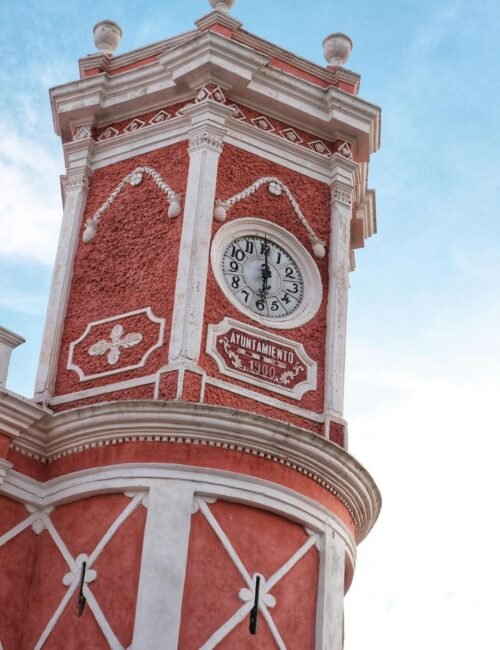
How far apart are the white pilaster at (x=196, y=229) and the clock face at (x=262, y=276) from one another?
53 cm

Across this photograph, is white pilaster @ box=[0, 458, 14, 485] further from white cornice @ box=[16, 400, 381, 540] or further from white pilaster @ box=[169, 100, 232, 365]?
white pilaster @ box=[169, 100, 232, 365]

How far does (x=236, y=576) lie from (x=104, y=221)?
19.3ft

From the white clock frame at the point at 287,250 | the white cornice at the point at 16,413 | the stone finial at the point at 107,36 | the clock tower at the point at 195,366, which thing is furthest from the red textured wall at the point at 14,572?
the stone finial at the point at 107,36

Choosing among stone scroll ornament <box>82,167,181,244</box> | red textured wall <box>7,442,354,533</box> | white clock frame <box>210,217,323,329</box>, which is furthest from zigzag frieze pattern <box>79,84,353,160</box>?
red textured wall <box>7,442,354,533</box>

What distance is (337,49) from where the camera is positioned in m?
22.0

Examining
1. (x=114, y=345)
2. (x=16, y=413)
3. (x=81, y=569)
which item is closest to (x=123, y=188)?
(x=114, y=345)

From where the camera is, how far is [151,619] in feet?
51.7

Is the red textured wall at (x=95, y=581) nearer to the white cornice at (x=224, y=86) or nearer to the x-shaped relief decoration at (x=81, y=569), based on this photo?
the x-shaped relief decoration at (x=81, y=569)

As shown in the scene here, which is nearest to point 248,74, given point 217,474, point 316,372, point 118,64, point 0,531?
point 118,64

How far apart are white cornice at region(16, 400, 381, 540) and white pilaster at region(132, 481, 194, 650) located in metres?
0.72

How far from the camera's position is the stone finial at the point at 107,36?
2172 centimetres

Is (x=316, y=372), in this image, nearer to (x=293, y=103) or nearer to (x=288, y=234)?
(x=288, y=234)

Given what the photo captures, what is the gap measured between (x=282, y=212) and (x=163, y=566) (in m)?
5.87

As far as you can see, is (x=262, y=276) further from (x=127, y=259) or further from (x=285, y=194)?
(x=127, y=259)
